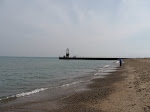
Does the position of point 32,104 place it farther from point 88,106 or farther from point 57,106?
point 88,106

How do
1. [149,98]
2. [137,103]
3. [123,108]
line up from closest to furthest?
[123,108]
[137,103]
[149,98]

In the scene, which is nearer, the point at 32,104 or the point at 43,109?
the point at 43,109

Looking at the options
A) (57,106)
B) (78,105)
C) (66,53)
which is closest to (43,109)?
(57,106)

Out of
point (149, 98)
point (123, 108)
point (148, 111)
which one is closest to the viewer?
point (148, 111)

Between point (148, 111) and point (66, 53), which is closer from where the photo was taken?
point (148, 111)

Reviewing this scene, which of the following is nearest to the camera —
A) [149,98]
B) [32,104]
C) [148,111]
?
[148,111]

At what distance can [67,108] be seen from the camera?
7.62 meters

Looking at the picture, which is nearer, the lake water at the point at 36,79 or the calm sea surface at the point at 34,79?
the lake water at the point at 36,79

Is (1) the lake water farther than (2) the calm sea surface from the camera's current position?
No

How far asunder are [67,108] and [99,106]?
1536mm

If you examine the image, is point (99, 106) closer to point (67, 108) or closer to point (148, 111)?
point (67, 108)

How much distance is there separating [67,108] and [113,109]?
215 centimetres

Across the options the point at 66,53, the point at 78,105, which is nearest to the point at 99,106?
the point at 78,105

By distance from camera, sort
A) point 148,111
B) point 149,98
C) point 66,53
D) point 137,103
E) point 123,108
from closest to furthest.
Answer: point 148,111, point 123,108, point 137,103, point 149,98, point 66,53
